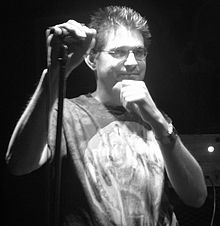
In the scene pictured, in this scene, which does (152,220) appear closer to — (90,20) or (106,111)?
(106,111)

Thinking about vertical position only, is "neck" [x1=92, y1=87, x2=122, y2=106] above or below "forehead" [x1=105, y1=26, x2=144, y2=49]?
below

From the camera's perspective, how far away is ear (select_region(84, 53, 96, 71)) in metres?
1.25

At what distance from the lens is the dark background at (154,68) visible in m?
1.23

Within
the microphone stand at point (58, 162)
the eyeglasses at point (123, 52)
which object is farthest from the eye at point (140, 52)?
the microphone stand at point (58, 162)

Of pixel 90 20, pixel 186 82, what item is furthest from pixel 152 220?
pixel 90 20

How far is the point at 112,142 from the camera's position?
3.86 feet

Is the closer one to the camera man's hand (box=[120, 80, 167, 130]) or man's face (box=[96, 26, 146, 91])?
man's hand (box=[120, 80, 167, 130])

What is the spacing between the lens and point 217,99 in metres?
1.38

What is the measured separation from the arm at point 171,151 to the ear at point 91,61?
0.12 metres

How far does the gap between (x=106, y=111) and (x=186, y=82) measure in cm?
31

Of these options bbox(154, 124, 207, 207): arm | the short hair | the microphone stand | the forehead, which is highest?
the short hair

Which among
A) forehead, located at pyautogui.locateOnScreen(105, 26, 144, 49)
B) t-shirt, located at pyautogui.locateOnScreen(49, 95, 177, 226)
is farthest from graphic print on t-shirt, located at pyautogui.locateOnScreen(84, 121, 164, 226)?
forehead, located at pyautogui.locateOnScreen(105, 26, 144, 49)

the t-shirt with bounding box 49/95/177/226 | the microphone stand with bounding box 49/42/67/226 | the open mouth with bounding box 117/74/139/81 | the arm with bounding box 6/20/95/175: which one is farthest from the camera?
the open mouth with bounding box 117/74/139/81

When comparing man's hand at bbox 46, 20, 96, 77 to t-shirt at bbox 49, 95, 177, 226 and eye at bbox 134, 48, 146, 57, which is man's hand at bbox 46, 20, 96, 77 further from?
eye at bbox 134, 48, 146, 57
